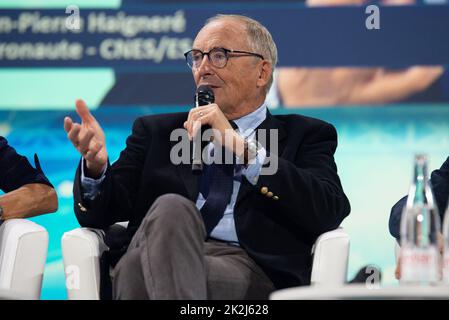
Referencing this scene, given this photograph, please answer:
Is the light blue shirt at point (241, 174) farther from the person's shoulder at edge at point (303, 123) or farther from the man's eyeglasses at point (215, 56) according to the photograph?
Result: the man's eyeglasses at point (215, 56)

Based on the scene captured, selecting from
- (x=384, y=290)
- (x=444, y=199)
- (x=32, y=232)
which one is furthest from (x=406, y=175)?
(x=384, y=290)

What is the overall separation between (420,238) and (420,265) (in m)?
0.16

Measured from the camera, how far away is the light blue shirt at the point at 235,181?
312 cm

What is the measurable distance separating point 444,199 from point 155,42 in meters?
1.66

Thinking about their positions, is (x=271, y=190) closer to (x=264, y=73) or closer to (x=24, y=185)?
(x=264, y=73)

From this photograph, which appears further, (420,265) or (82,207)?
(82,207)

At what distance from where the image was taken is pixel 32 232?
10.3 ft

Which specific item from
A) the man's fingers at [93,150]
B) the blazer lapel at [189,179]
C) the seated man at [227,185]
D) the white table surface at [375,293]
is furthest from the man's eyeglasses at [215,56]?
the white table surface at [375,293]

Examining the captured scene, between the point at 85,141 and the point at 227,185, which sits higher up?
the point at 85,141

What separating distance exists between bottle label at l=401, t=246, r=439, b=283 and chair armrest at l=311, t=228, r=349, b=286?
640 millimetres

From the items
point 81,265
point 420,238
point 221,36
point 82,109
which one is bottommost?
point 81,265

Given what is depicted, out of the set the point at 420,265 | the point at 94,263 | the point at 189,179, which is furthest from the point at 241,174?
the point at 420,265

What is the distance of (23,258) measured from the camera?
10.3ft

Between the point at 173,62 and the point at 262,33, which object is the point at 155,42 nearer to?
the point at 173,62
